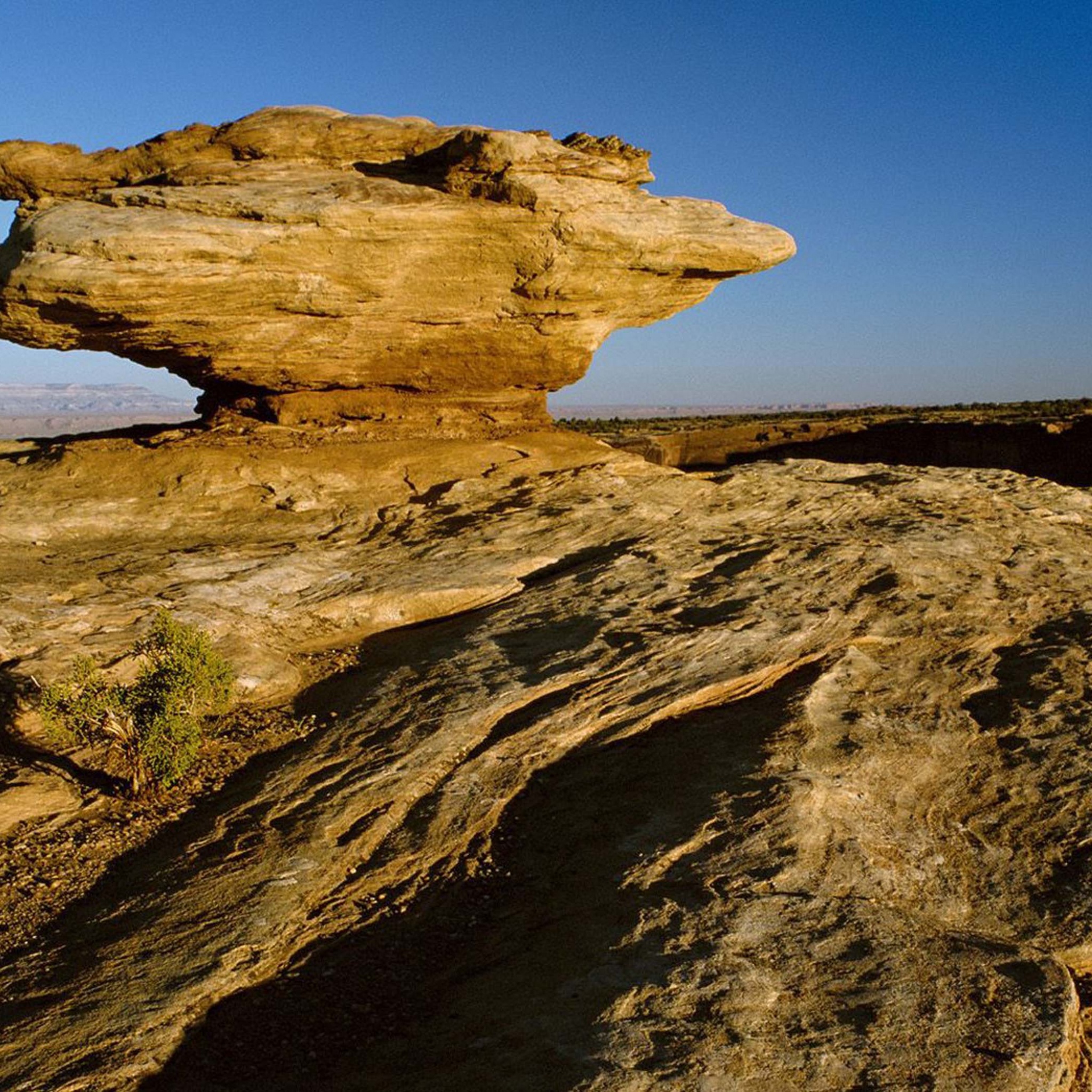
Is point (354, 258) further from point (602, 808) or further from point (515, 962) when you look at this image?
point (515, 962)

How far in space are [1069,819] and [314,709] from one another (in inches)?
245

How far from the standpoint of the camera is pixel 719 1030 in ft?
14.6

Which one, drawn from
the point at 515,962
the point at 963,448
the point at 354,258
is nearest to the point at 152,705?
the point at 515,962

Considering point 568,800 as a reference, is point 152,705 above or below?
above

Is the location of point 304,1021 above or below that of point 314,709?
below

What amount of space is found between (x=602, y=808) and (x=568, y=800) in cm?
32

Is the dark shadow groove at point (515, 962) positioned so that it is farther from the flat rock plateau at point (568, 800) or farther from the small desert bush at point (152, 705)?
the small desert bush at point (152, 705)

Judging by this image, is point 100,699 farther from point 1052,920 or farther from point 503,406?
point 503,406

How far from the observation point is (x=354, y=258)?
42.8ft

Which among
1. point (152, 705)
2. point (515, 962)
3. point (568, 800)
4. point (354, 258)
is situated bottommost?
point (515, 962)

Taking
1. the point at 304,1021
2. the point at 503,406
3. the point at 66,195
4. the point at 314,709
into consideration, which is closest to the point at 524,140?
the point at 503,406

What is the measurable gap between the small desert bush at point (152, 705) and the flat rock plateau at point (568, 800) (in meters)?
0.36

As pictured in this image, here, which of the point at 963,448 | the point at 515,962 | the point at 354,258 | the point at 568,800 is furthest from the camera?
the point at 963,448

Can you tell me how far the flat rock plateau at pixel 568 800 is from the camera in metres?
4.72
